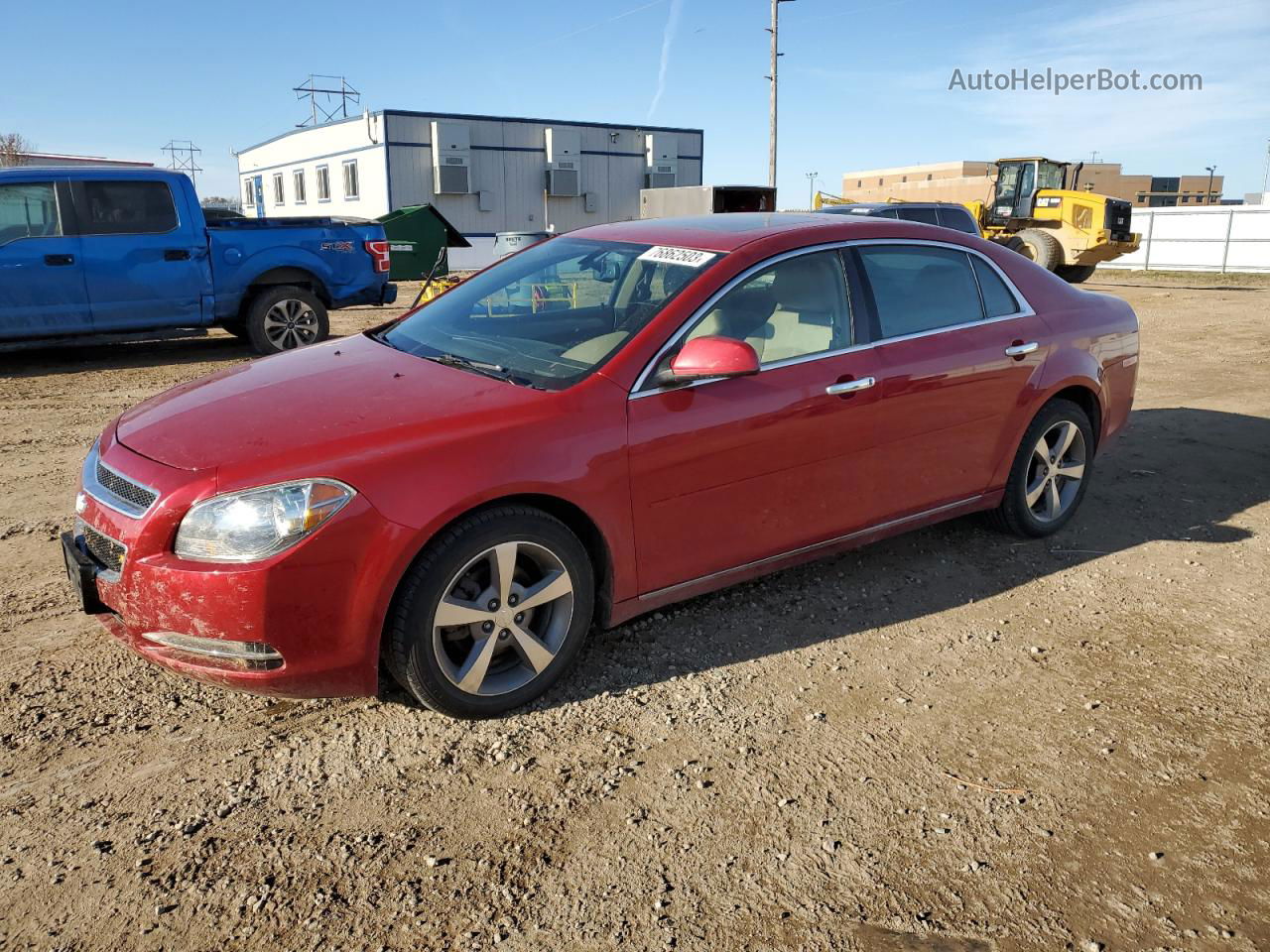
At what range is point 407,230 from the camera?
2006cm

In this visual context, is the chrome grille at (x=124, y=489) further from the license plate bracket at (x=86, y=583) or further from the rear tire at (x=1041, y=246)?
the rear tire at (x=1041, y=246)

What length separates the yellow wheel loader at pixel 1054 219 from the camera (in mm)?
22953

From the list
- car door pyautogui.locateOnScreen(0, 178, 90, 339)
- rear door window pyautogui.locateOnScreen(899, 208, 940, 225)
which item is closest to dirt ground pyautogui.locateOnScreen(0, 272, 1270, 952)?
car door pyautogui.locateOnScreen(0, 178, 90, 339)

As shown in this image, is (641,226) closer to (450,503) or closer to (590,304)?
(590,304)

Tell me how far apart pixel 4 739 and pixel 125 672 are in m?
0.48

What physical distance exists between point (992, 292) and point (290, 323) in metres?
8.45

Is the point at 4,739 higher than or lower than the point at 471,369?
lower

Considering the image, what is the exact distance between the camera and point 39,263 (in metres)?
9.19

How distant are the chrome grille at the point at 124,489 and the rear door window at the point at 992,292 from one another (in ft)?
12.1

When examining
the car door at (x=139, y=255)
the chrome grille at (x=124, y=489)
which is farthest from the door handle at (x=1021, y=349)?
the car door at (x=139, y=255)

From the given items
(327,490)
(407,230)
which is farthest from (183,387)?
(407,230)

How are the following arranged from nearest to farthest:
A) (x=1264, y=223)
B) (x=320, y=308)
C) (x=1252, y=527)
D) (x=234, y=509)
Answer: (x=234, y=509)
(x=1252, y=527)
(x=320, y=308)
(x=1264, y=223)

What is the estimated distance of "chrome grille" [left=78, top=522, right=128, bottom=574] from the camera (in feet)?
9.77

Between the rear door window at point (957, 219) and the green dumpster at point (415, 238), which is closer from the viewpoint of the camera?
the rear door window at point (957, 219)
